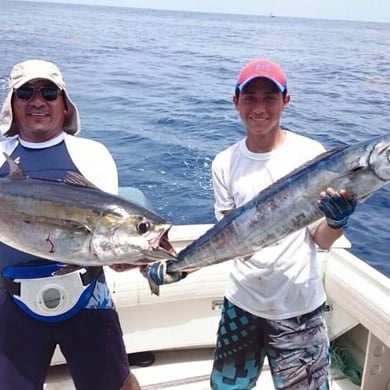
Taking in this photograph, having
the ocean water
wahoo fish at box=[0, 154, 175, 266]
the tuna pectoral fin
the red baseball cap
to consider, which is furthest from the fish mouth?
the ocean water

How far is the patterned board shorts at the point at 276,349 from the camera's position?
255 cm

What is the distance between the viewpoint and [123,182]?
839 centimetres

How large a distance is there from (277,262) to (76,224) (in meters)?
0.94

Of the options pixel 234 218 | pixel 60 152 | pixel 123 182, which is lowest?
pixel 123 182

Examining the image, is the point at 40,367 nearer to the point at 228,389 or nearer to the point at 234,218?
the point at 228,389

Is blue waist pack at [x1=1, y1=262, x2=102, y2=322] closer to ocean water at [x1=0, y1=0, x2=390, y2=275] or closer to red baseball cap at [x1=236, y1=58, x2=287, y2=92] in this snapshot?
red baseball cap at [x1=236, y1=58, x2=287, y2=92]

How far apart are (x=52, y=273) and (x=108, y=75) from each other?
16.0m

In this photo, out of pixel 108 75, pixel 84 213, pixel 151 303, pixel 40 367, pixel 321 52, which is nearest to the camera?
pixel 84 213

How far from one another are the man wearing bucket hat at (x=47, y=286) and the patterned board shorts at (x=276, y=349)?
0.54m

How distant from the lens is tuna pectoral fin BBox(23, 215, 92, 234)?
2195 millimetres

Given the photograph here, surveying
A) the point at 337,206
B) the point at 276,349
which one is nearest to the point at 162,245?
the point at 337,206

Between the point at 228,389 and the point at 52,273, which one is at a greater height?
the point at 52,273

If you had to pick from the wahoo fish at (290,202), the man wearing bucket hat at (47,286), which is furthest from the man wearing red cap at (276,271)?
the man wearing bucket hat at (47,286)

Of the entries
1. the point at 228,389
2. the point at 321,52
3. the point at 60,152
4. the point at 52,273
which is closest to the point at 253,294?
the point at 228,389
